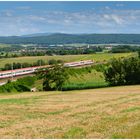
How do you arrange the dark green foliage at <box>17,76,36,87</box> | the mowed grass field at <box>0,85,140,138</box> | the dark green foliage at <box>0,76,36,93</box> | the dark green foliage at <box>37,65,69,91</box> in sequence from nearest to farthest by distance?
the mowed grass field at <box>0,85,140,138</box> → the dark green foliage at <box>0,76,36,93</box> → the dark green foliage at <box>37,65,69,91</box> → the dark green foliage at <box>17,76,36,87</box>

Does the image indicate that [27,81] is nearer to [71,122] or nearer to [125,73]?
[125,73]

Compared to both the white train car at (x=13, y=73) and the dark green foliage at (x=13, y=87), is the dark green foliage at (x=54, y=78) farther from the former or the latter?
the white train car at (x=13, y=73)

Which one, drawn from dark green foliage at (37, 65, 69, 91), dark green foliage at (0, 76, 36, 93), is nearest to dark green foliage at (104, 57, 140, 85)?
dark green foliage at (37, 65, 69, 91)

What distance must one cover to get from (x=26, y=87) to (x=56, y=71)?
6.72 metres

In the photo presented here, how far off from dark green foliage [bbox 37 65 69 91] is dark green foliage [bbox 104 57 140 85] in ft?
29.8

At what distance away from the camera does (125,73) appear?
79125mm

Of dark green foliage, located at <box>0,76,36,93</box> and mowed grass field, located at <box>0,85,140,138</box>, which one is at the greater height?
mowed grass field, located at <box>0,85,140,138</box>

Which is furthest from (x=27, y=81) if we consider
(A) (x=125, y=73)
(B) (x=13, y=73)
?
(A) (x=125, y=73)

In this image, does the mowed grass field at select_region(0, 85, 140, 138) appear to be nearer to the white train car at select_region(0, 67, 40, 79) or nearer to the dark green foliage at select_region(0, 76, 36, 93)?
the dark green foliage at select_region(0, 76, 36, 93)

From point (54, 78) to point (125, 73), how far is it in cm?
1385

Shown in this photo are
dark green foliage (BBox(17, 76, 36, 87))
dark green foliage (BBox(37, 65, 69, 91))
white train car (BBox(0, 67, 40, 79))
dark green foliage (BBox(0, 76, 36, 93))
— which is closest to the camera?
dark green foliage (BBox(0, 76, 36, 93))

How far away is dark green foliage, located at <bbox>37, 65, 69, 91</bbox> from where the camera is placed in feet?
258

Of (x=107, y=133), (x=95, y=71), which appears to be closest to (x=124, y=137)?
(x=107, y=133)

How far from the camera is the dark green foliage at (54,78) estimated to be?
78.8 m
